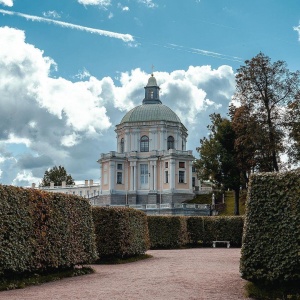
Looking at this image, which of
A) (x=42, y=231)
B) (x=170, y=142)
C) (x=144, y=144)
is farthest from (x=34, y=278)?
(x=170, y=142)

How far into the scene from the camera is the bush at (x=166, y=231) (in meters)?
29.2

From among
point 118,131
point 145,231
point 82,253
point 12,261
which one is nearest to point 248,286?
point 12,261

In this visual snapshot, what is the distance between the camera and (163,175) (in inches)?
3073

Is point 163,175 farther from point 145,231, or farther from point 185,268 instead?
point 185,268

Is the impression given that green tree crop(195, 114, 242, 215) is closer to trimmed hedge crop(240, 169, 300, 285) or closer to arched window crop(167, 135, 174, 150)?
arched window crop(167, 135, 174, 150)

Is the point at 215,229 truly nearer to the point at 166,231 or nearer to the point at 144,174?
the point at 166,231

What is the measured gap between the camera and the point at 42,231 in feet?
43.6

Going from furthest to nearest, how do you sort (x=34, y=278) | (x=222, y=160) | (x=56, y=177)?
(x=56, y=177) < (x=222, y=160) < (x=34, y=278)

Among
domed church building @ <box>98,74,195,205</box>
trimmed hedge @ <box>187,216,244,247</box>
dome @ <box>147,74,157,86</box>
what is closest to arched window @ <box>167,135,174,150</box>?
domed church building @ <box>98,74,195,205</box>

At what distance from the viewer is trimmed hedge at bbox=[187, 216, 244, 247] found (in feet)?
112

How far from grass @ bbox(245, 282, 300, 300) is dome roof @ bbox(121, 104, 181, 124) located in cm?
7209

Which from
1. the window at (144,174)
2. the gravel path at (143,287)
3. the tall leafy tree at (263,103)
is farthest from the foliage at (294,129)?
the window at (144,174)

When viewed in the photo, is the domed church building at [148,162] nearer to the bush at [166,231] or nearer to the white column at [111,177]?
the white column at [111,177]

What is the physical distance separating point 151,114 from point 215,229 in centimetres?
5028
